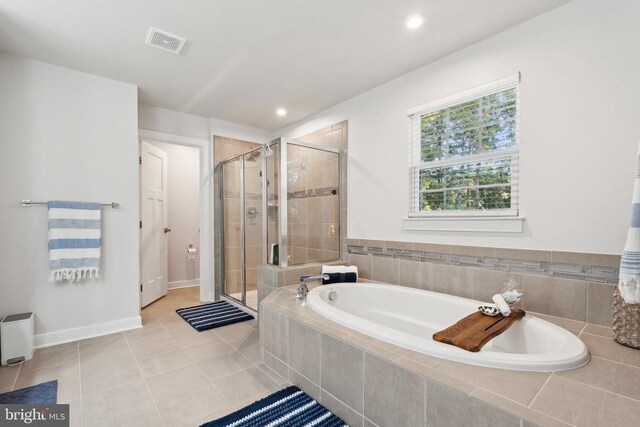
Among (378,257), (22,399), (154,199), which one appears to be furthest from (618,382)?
(154,199)

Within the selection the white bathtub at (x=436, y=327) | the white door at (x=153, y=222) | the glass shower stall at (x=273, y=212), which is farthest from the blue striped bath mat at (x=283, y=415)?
the white door at (x=153, y=222)

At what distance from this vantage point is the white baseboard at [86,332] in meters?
2.50

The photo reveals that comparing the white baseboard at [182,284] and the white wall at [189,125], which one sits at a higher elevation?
the white wall at [189,125]

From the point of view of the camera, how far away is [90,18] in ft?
6.42

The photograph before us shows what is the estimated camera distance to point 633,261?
143 centimetres

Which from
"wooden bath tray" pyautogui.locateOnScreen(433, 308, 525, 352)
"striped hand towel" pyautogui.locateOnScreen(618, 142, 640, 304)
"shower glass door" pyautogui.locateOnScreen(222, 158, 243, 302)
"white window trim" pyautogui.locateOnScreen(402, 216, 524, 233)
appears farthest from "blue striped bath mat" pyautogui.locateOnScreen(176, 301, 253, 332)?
"striped hand towel" pyautogui.locateOnScreen(618, 142, 640, 304)

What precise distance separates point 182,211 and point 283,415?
4048mm

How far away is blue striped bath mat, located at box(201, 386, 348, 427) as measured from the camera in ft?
4.94

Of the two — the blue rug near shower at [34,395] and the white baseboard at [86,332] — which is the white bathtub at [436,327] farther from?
the white baseboard at [86,332]

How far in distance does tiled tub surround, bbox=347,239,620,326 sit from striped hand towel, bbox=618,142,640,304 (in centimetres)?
24

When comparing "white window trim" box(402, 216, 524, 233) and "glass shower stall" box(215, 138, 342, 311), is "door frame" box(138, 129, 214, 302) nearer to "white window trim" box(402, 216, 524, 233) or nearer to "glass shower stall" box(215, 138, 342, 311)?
"glass shower stall" box(215, 138, 342, 311)

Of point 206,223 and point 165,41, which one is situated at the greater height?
point 165,41

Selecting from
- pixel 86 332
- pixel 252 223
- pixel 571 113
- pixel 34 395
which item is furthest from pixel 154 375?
pixel 571 113

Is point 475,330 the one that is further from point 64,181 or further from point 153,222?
point 153,222
